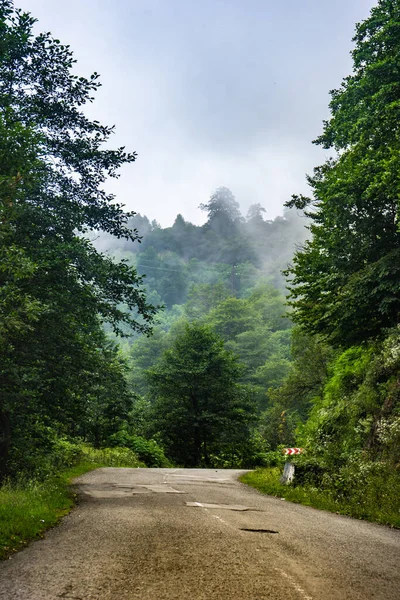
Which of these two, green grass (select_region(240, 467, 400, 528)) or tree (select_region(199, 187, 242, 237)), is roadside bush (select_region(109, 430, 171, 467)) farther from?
tree (select_region(199, 187, 242, 237))

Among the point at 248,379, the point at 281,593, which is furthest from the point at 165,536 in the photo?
the point at 248,379

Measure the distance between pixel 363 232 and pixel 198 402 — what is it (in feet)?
83.5

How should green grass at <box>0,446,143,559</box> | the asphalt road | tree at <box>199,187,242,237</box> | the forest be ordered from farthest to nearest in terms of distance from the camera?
tree at <box>199,187,242,237</box> < the forest < green grass at <box>0,446,143,559</box> < the asphalt road

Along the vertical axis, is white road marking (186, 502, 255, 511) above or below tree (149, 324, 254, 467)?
below

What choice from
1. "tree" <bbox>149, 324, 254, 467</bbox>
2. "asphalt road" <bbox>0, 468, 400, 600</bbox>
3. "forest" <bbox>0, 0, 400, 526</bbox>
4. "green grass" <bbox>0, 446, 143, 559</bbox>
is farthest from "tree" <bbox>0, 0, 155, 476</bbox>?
"tree" <bbox>149, 324, 254, 467</bbox>

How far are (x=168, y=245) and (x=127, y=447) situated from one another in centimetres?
15016

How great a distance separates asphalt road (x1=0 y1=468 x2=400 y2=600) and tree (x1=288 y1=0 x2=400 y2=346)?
8.44 m

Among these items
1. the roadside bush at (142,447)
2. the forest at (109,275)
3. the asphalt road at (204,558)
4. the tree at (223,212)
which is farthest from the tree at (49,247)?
the tree at (223,212)

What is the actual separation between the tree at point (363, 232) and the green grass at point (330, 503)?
19.8 feet

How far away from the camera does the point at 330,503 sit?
12.2 metres

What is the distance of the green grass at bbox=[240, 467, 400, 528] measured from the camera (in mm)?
10172

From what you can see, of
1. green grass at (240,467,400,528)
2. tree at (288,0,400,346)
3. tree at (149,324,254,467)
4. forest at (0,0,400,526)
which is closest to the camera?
green grass at (240,467,400,528)

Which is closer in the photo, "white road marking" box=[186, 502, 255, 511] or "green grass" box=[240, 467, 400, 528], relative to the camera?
"green grass" box=[240, 467, 400, 528]

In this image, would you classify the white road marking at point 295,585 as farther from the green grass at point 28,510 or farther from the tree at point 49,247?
the tree at point 49,247
